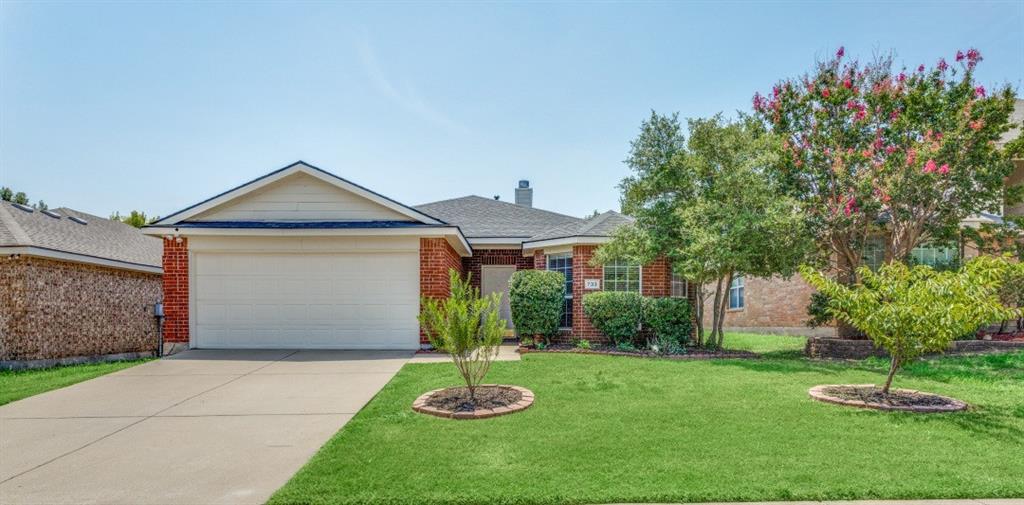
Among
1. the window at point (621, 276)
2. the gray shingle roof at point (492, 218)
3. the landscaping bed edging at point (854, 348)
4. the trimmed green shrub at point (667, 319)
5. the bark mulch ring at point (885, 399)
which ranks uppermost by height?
the gray shingle roof at point (492, 218)

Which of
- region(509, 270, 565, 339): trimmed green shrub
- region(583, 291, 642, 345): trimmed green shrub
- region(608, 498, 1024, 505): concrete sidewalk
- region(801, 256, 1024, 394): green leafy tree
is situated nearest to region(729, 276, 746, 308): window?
region(583, 291, 642, 345): trimmed green shrub

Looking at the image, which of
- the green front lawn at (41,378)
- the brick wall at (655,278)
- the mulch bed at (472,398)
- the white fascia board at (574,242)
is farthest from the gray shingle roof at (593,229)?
the green front lawn at (41,378)

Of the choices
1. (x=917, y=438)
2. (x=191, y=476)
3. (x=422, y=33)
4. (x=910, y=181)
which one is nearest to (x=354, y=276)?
(x=422, y=33)

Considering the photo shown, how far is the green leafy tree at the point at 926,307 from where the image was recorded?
572cm

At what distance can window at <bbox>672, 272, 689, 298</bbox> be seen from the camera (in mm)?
12641

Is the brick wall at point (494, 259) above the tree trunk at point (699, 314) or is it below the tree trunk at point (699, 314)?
above

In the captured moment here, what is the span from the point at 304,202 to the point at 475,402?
7823 mm

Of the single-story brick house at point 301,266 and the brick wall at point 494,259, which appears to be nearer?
the single-story brick house at point 301,266

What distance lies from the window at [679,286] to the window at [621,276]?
1.01 metres

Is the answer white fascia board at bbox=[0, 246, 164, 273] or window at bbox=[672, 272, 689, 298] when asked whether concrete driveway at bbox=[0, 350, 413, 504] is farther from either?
window at bbox=[672, 272, 689, 298]

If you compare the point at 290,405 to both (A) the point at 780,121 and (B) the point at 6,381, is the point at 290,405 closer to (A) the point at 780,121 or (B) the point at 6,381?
(B) the point at 6,381

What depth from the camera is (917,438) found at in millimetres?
4836

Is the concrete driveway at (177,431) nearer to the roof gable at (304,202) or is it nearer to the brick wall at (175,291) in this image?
the brick wall at (175,291)

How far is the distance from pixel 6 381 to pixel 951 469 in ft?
41.6
